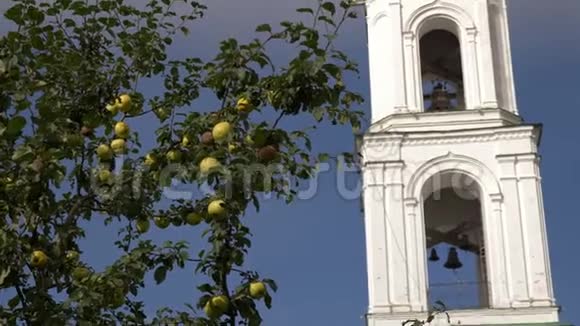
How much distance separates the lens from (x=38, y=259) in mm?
5488

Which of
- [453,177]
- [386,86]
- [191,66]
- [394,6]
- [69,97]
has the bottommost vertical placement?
[69,97]

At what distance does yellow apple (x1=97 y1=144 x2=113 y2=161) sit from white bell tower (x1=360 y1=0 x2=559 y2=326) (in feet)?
33.2

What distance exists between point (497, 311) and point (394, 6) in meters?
4.99

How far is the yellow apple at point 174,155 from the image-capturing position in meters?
5.48

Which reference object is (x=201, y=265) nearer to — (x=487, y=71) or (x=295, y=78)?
(x=295, y=78)

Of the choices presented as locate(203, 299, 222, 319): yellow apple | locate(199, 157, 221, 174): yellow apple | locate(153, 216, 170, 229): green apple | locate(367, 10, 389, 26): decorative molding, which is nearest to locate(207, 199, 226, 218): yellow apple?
locate(199, 157, 221, 174): yellow apple

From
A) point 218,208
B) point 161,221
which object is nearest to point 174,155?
point 218,208

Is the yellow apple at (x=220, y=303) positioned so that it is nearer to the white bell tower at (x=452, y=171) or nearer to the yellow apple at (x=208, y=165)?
the yellow apple at (x=208, y=165)

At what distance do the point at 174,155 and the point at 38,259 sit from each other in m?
0.79

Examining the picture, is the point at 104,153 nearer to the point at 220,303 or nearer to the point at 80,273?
the point at 80,273

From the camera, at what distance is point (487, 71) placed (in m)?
17.1

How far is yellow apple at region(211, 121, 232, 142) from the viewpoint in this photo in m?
5.15

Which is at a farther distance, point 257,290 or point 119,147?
point 119,147

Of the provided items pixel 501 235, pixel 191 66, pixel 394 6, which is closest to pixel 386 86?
pixel 394 6
